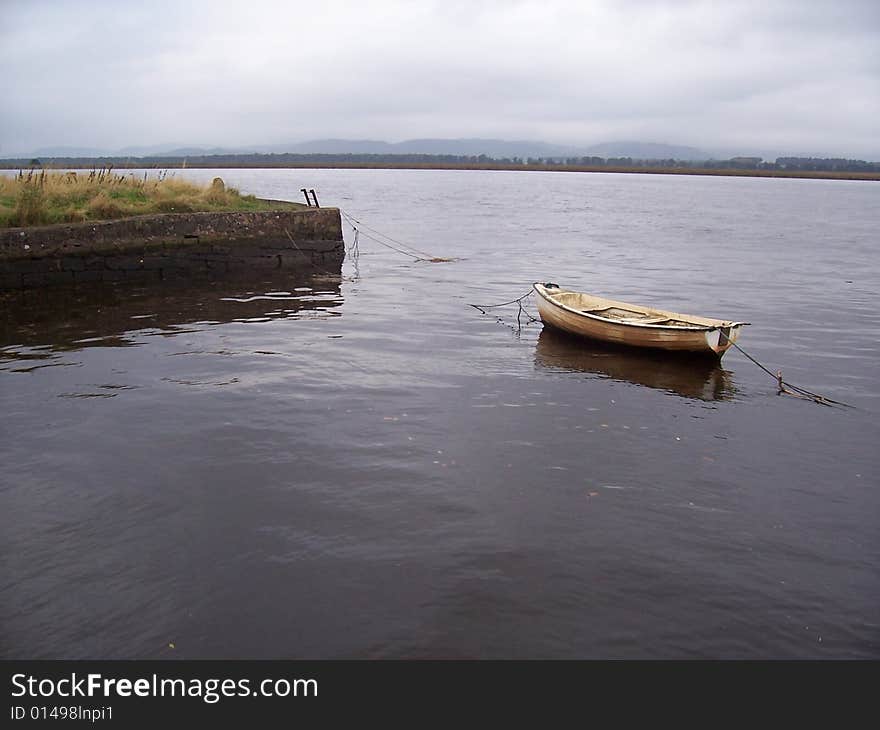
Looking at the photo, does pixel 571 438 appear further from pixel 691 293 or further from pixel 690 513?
pixel 691 293

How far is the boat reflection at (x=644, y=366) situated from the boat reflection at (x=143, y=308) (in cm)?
586

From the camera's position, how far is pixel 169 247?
20.1 metres

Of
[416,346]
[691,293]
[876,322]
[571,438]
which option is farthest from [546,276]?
[571,438]

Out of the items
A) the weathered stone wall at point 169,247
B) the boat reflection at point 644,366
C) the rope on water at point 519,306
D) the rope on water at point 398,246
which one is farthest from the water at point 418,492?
the rope on water at point 398,246

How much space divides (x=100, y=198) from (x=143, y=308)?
183 inches

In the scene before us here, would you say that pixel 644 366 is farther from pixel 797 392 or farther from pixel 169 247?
pixel 169 247

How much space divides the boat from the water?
398 mm

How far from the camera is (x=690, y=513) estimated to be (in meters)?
7.52

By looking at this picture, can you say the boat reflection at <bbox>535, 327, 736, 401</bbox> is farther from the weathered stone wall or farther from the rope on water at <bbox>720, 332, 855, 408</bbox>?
the weathered stone wall

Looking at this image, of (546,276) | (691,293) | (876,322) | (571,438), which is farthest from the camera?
(546,276)

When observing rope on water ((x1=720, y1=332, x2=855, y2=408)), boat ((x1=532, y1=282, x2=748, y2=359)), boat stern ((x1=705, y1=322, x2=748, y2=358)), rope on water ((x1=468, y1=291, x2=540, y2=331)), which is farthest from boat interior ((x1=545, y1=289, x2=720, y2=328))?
rope on water ((x1=720, y1=332, x2=855, y2=408))

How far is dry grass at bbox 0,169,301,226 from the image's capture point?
18625 millimetres

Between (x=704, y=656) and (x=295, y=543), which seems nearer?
(x=704, y=656)
